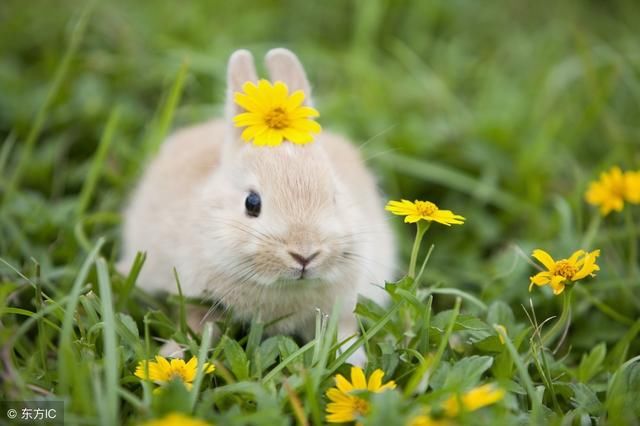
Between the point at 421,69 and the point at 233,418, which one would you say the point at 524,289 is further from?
the point at 421,69

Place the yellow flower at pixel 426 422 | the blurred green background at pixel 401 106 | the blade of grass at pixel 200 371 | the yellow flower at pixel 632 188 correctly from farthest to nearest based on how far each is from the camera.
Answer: the blurred green background at pixel 401 106 → the yellow flower at pixel 632 188 → the blade of grass at pixel 200 371 → the yellow flower at pixel 426 422

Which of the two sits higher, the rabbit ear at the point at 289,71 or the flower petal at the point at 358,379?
the rabbit ear at the point at 289,71

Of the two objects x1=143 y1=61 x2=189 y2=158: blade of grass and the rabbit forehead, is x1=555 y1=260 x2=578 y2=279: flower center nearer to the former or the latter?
the rabbit forehead

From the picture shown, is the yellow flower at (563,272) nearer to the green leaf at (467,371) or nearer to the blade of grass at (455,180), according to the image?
the green leaf at (467,371)

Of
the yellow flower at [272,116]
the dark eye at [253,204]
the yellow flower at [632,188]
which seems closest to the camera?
the yellow flower at [272,116]

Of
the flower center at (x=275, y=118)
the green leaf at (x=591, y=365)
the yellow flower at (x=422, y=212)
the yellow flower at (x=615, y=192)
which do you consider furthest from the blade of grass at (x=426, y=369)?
the yellow flower at (x=615, y=192)

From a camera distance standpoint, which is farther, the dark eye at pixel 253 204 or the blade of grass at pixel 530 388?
the dark eye at pixel 253 204

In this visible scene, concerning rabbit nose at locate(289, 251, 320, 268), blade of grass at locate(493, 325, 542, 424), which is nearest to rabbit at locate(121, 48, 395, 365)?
rabbit nose at locate(289, 251, 320, 268)
